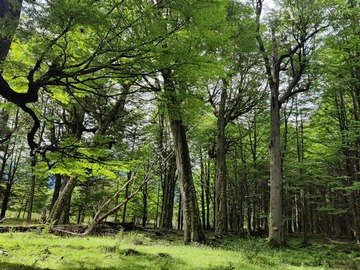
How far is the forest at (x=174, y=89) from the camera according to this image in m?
4.25

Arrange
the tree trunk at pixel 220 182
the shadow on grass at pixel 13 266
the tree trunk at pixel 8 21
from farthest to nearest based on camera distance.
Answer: the tree trunk at pixel 220 182, the shadow on grass at pixel 13 266, the tree trunk at pixel 8 21

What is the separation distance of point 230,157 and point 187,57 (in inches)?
851

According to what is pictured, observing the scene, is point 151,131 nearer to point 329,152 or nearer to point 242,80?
point 242,80

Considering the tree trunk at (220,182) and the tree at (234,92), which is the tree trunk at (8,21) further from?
the tree trunk at (220,182)

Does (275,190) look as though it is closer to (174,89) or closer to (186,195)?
(186,195)

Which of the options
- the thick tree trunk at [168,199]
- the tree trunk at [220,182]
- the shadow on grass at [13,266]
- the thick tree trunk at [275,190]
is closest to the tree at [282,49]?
the thick tree trunk at [275,190]

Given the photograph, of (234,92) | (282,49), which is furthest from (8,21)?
(234,92)

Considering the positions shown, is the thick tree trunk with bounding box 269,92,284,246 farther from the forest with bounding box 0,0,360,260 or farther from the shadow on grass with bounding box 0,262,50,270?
the shadow on grass with bounding box 0,262,50,270

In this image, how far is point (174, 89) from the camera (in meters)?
5.89

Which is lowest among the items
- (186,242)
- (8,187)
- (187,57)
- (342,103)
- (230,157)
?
(186,242)

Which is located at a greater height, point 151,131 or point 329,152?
point 151,131

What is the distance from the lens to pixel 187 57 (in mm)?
4484

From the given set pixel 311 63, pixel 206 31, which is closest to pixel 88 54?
pixel 206 31

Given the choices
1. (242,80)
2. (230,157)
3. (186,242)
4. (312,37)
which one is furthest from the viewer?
(230,157)
